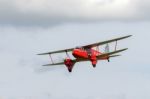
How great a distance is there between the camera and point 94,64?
131 m

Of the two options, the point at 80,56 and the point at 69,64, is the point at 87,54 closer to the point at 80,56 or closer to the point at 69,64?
the point at 80,56

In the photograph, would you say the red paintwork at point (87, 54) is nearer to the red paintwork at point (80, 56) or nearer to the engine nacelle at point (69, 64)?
the red paintwork at point (80, 56)

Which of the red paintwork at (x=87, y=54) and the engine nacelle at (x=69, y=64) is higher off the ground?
the red paintwork at (x=87, y=54)

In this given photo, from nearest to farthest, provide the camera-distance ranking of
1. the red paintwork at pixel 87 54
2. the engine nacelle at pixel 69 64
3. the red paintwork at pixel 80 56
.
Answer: the red paintwork at pixel 87 54
the red paintwork at pixel 80 56
the engine nacelle at pixel 69 64

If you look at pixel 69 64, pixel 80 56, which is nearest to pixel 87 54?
pixel 80 56

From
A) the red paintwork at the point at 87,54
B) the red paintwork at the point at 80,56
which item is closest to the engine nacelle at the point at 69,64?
the red paintwork at the point at 80,56

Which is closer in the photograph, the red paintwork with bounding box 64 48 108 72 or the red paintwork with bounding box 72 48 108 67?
the red paintwork with bounding box 72 48 108 67

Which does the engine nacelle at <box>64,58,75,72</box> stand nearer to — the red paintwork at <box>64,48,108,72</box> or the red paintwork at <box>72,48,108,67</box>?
the red paintwork at <box>64,48,108,72</box>

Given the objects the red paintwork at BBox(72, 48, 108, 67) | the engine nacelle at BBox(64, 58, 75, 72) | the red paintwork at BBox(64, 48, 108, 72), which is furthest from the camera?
the engine nacelle at BBox(64, 58, 75, 72)

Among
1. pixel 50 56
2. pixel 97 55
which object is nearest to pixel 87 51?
pixel 97 55

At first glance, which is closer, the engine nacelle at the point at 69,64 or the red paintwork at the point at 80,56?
the red paintwork at the point at 80,56

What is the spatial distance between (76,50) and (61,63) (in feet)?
34.1

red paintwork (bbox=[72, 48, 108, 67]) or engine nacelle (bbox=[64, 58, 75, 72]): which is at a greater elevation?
red paintwork (bbox=[72, 48, 108, 67])

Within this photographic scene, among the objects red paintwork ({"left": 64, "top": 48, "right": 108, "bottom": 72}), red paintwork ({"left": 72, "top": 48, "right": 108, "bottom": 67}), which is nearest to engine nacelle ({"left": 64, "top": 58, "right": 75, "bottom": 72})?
red paintwork ({"left": 64, "top": 48, "right": 108, "bottom": 72})
